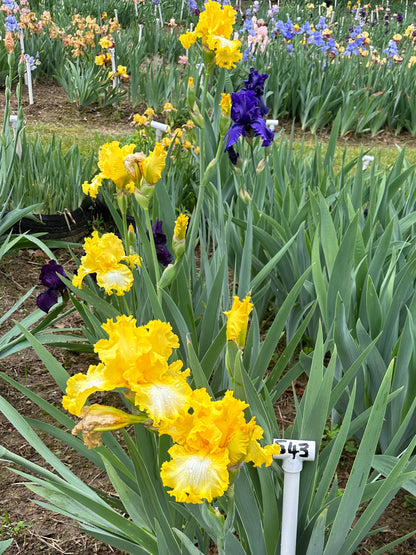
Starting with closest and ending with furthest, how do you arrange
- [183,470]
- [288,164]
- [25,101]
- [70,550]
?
[183,470] < [70,550] < [288,164] < [25,101]

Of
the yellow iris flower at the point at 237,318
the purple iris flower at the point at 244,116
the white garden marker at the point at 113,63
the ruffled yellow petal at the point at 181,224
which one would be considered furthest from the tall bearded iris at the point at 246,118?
the white garden marker at the point at 113,63

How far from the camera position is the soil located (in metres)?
1.36

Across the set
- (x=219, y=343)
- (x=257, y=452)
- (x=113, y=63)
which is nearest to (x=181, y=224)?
(x=219, y=343)

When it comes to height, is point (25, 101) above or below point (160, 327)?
below

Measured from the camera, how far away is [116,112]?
5191 millimetres

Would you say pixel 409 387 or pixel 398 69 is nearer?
pixel 409 387

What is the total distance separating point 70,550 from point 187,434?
0.86 m

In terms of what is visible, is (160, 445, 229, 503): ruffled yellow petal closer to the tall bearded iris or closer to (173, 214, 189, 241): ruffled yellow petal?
(173, 214, 189, 241): ruffled yellow petal

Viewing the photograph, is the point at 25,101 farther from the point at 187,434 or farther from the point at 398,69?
the point at 187,434

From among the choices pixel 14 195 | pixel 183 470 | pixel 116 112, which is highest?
pixel 183 470

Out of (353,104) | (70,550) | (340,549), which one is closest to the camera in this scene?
(340,549)

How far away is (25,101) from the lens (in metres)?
5.38

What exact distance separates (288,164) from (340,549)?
1843mm

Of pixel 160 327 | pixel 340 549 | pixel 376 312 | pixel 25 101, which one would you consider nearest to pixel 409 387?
pixel 376 312
